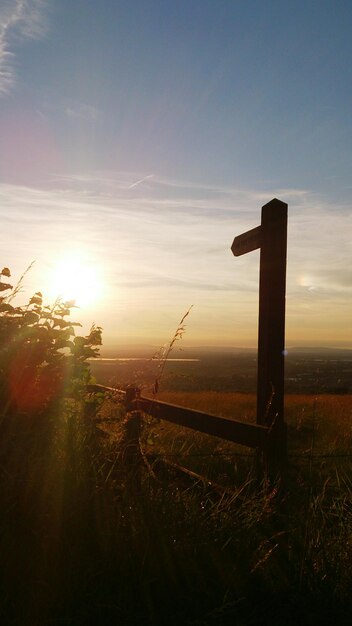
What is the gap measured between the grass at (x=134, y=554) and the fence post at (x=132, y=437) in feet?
0.52

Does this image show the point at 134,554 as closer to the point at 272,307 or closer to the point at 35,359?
the point at 35,359

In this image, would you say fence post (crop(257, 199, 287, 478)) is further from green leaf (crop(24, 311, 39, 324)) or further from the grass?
green leaf (crop(24, 311, 39, 324))

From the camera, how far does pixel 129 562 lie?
3.14m

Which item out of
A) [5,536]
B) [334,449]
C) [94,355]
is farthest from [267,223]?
[334,449]

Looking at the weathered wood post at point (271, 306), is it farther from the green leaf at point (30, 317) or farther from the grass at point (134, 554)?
the green leaf at point (30, 317)

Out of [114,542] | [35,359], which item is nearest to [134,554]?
[114,542]

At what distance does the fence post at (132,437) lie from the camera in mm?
4131

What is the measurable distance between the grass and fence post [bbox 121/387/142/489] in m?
0.16

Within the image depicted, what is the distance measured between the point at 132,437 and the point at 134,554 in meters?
1.78

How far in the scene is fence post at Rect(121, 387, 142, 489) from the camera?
163 inches

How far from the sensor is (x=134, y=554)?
320cm

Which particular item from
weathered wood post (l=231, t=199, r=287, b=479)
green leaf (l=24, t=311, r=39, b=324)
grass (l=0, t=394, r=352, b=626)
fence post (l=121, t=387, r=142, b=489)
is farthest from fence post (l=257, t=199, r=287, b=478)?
green leaf (l=24, t=311, r=39, b=324)

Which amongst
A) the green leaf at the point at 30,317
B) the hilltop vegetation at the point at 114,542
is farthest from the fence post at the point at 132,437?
the green leaf at the point at 30,317

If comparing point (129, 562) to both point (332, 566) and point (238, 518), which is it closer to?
point (238, 518)
